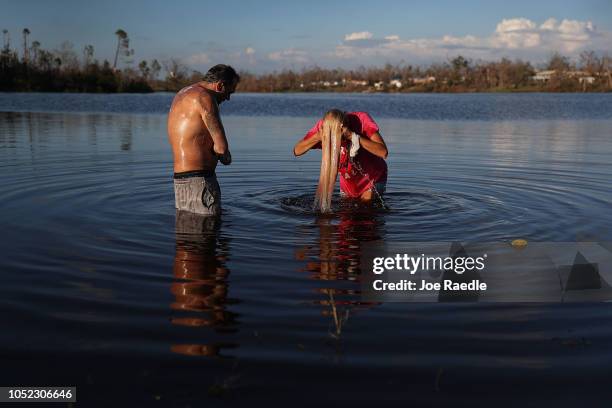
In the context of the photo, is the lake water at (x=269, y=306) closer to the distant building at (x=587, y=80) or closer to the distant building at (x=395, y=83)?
the distant building at (x=587, y=80)

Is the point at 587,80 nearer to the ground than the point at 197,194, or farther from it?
farther from it

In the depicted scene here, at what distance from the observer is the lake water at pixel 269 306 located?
3.88 m

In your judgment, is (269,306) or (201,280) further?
(201,280)

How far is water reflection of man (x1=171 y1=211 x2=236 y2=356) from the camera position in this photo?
479 centimetres

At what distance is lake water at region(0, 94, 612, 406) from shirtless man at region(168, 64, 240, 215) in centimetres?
37

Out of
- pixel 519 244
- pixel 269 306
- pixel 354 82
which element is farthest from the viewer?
pixel 354 82

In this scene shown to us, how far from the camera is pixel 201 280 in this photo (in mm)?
A: 5961

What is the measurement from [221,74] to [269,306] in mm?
4053

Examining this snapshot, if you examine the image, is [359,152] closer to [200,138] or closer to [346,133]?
[346,133]

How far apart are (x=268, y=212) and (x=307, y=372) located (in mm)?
5478

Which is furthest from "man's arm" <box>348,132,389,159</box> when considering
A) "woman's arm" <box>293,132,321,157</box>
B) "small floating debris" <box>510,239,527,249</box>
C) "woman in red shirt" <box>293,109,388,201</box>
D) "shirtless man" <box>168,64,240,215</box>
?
"small floating debris" <box>510,239,527,249</box>

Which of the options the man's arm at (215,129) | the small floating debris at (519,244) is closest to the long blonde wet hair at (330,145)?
the man's arm at (215,129)

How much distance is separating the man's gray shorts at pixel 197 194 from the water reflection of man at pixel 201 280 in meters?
0.15

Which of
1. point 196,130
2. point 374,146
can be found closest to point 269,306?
point 196,130
